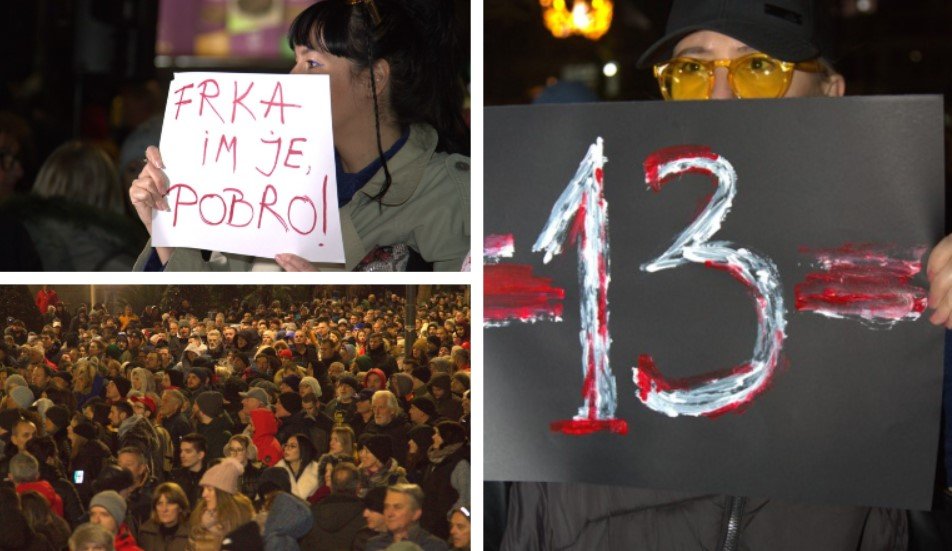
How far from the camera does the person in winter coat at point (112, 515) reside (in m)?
1.36

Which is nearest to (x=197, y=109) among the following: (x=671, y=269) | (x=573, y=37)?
(x=671, y=269)

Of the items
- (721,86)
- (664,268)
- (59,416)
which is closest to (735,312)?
(664,268)

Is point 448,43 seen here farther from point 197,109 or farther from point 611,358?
point 611,358

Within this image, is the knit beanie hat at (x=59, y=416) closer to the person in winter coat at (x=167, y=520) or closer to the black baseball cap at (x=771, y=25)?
the person in winter coat at (x=167, y=520)

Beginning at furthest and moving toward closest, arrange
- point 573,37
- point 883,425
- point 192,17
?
point 573,37 < point 192,17 < point 883,425

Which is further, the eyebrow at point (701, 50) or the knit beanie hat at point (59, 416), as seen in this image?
the eyebrow at point (701, 50)

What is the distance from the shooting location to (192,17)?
4.47 m

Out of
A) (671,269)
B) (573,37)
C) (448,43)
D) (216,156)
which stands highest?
(573,37)

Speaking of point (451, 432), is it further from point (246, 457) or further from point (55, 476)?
point (55, 476)

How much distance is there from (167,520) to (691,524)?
60 centimetres

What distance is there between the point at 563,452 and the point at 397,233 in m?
0.35

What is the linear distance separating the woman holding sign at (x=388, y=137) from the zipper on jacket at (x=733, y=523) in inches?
17.2

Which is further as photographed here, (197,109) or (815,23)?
→ (815,23)

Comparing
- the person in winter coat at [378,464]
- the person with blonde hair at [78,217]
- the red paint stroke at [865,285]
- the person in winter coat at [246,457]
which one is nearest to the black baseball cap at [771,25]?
the red paint stroke at [865,285]
